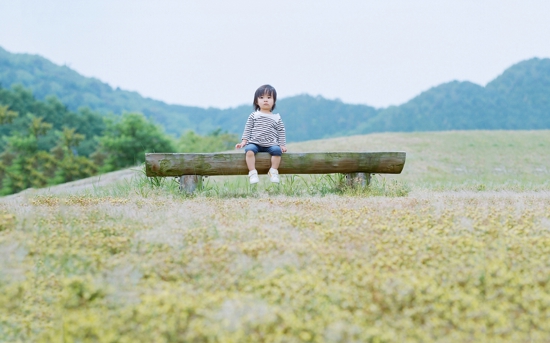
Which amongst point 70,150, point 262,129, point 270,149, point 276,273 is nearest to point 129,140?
point 70,150

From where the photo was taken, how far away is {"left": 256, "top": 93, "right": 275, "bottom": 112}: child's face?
9.93 m

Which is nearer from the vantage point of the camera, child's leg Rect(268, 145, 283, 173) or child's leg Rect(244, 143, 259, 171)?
child's leg Rect(244, 143, 259, 171)

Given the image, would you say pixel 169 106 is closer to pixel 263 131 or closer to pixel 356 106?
pixel 356 106

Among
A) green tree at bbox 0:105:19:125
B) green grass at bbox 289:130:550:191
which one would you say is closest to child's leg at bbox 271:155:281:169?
green grass at bbox 289:130:550:191

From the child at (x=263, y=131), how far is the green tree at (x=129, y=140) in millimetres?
38377

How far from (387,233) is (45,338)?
3.95 meters

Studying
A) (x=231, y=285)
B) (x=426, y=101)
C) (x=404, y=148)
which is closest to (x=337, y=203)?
(x=231, y=285)

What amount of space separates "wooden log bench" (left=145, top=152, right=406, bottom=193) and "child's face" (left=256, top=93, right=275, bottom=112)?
3.19 ft

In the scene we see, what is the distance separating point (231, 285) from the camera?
197 inches

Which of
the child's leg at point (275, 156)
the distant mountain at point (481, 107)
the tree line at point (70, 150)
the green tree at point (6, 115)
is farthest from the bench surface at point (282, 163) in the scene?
the distant mountain at point (481, 107)

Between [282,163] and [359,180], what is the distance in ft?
5.78

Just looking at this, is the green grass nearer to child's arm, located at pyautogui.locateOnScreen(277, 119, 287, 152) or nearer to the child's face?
child's arm, located at pyautogui.locateOnScreen(277, 119, 287, 152)

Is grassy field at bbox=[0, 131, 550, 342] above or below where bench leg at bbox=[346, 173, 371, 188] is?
below

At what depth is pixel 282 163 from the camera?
1008 cm
